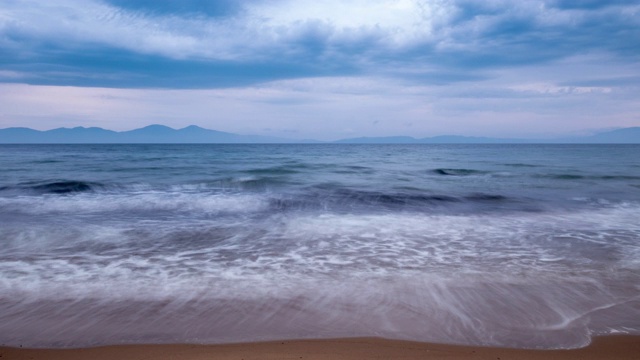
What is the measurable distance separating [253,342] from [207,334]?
0.53 meters

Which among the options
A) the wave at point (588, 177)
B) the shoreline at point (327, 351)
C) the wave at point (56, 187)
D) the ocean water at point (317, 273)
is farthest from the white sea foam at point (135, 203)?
the wave at point (588, 177)

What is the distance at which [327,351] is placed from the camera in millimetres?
4082

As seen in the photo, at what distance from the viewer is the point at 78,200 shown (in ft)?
52.3

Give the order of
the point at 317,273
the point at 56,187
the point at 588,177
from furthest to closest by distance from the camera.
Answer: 1. the point at 588,177
2. the point at 56,187
3. the point at 317,273

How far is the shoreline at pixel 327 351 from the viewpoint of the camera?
398cm

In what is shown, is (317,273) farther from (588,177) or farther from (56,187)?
(588,177)

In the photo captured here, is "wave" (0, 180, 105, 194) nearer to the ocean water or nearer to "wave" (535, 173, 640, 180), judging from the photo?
the ocean water

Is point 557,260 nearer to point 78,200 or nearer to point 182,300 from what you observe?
point 182,300

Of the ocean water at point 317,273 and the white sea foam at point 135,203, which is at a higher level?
the ocean water at point 317,273

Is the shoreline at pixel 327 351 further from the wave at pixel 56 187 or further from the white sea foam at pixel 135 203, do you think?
the wave at pixel 56 187

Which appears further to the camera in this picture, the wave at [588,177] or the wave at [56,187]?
the wave at [588,177]

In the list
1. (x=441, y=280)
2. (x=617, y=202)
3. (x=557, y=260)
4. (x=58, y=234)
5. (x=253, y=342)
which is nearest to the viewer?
(x=253, y=342)

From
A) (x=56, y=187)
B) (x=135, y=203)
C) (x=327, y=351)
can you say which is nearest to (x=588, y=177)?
(x=135, y=203)

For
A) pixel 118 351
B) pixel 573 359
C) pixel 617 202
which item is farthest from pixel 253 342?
pixel 617 202
